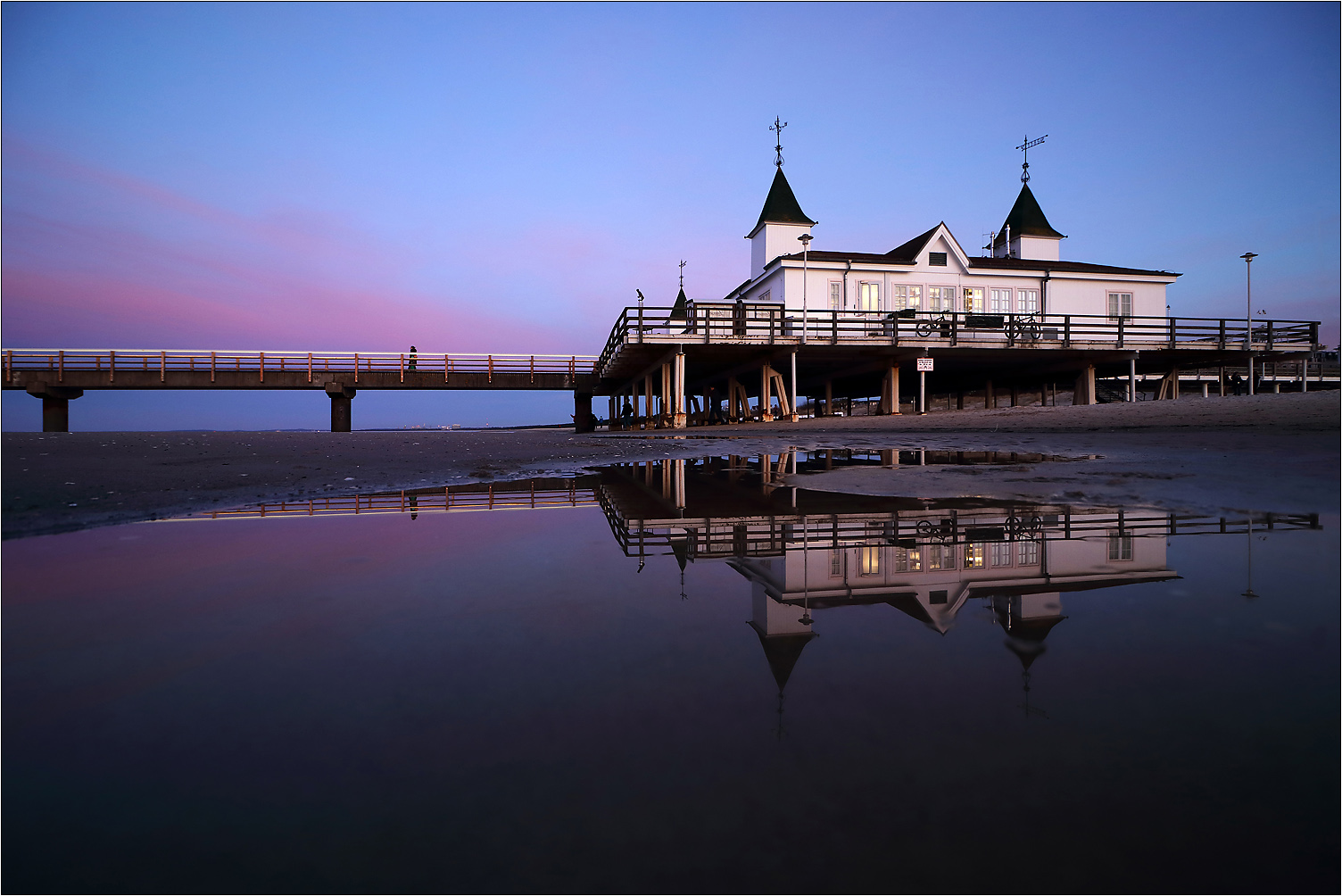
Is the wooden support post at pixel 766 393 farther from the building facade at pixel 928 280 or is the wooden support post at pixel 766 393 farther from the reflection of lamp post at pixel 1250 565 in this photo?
the reflection of lamp post at pixel 1250 565

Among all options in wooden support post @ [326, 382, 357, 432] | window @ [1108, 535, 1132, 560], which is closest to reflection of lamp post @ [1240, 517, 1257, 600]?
window @ [1108, 535, 1132, 560]

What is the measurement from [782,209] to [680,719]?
3582cm

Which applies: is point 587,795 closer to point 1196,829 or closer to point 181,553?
point 1196,829

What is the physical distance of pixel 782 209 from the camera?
34250 mm

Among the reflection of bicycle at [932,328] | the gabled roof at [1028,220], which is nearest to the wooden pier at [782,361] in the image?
the reflection of bicycle at [932,328]

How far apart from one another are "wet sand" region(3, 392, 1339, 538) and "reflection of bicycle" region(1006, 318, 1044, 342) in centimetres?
1330

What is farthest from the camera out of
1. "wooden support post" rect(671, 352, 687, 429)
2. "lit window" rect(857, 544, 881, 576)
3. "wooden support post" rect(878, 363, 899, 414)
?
"wooden support post" rect(878, 363, 899, 414)

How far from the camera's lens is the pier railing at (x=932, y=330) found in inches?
865

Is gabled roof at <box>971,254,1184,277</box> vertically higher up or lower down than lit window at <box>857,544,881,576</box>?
higher up

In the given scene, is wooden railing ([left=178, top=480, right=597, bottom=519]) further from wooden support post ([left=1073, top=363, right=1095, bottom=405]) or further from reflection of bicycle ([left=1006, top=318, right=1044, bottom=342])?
wooden support post ([left=1073, top=363, right=1095, bottom=405])

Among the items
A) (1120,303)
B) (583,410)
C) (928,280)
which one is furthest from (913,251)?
(583,410)

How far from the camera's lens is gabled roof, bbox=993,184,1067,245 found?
121ft

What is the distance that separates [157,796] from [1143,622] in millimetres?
2188

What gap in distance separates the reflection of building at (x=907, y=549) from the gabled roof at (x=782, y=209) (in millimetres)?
31666
